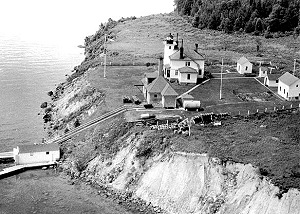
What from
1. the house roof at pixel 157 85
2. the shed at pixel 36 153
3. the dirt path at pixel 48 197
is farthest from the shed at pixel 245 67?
the dirt path at pixel 48 197

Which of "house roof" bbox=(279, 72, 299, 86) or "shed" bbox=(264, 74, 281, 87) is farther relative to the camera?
"shed" bbox=(264, 74, 281, 87)

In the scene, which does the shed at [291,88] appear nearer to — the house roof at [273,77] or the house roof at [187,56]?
the house roof at [273,77]

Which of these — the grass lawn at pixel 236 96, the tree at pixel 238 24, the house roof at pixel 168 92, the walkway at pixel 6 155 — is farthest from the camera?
the tree at pixel 238 24

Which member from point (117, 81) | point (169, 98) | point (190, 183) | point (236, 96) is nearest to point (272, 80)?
point (236, 96)

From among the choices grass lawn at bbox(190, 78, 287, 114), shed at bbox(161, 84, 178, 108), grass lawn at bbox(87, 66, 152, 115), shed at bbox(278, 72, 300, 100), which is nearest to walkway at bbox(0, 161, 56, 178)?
grass lawn at bbox(87, 66, 152, 115)

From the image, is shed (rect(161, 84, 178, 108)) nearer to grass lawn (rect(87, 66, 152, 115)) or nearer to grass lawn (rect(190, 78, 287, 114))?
grass lawn (rect(190, 78, 287, 114))

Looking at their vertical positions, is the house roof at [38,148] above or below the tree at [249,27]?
below
